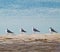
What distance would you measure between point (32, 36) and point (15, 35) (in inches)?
68.0

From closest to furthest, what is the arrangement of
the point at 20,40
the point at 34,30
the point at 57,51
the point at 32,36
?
1. the point at 57,51
2. the point at 20,40
3. the point at 32,36
4. the point at 34,30

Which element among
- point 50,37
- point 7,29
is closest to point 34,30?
point 7,29

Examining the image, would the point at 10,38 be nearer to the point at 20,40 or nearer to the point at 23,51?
the point at 20,40

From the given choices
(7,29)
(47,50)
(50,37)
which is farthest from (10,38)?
(47,50)

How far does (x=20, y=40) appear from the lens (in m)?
34.3

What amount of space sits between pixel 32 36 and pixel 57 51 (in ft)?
40.1

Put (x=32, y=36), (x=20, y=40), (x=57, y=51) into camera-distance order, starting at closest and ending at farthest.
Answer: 1. (x=57, y=51)
2. (x=20, y=40)
3. (x=32, y=36)

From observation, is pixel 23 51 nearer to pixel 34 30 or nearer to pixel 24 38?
pixel 24 38

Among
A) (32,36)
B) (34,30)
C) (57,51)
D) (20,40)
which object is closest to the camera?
(57,51)

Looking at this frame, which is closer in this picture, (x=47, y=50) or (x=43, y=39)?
(x=47, y=50)

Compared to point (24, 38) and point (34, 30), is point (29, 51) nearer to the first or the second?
point (24, 38)

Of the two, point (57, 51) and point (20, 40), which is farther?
point (20, 40)

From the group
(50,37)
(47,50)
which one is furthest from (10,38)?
(47,50)

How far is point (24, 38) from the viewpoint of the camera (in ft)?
117
